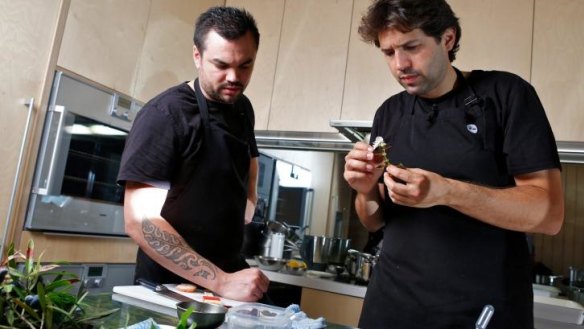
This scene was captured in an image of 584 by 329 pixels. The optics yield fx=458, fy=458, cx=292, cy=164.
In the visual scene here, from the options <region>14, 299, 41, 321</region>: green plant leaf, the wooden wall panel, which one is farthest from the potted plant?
the wooden wall panel

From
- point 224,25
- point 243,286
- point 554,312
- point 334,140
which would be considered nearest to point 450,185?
point 243,286

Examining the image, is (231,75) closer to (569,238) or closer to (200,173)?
(200,173)

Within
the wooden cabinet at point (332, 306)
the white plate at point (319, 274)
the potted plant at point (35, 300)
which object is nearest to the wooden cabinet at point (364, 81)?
the white plate at point (319, 274)

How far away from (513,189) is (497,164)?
0.12 m

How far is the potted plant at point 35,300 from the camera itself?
594 millimetres

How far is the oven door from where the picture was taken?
194 centimetres

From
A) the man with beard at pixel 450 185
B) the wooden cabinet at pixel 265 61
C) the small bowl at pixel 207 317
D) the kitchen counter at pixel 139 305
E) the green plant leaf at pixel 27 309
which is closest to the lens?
the green plant leaf at pixel 27 309

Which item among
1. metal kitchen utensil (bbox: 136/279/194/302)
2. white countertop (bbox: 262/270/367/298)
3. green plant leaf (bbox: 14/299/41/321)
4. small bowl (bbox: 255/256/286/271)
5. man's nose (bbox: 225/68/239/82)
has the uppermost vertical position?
man's nose (bbox: 225/68/239/82)

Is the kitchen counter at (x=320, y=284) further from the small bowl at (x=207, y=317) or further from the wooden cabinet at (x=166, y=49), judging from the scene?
the small bowl at (x=207, y=317)

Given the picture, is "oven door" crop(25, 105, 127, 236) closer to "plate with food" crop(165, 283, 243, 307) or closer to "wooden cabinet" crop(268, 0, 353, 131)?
"wooden cabinet" crop(268, 0, 353, 131)

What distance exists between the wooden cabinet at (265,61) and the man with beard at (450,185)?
1567mm

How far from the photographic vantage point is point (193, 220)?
1.24 m

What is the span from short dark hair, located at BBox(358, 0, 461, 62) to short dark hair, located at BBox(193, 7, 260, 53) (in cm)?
37

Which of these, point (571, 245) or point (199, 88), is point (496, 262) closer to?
point (199, 88)
